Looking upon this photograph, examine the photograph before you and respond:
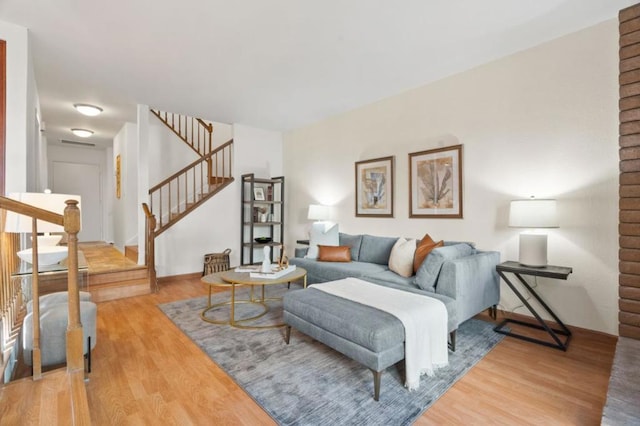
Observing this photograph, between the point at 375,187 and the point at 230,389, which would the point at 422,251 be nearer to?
the point at 375,187

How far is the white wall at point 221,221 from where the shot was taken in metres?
4.96

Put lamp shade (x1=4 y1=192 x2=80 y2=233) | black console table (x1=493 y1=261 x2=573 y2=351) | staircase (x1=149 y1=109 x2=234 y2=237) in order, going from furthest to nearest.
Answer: staircase (x1=149 y1=109 x2=234 y2=237) < black console table (x1=493 y1=261 x2=573 y2=351) < lamp shade (x1=4 y1=192 x2=80 y2=233)

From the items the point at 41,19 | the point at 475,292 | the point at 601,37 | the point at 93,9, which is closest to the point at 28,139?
the point at 41,19

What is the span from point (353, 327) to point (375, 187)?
2.77 metres

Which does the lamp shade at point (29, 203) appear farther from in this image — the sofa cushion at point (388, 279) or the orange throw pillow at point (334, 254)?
the orange throw pillow at point (334, 254)

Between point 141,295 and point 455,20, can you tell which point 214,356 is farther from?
point 455,20

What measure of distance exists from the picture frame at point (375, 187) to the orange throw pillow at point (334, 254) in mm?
746

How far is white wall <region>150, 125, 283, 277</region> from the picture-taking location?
496 cm

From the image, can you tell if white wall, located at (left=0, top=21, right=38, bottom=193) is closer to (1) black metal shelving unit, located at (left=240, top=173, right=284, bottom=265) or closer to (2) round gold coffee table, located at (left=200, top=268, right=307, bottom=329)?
(2) round gold coffee table, located at (left=200, top=268, right=307, bottom=329)

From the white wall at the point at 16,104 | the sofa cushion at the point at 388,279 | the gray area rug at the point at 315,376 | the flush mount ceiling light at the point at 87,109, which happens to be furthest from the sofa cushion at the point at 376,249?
Result: the flush mount ceiling light at the point at 87,109

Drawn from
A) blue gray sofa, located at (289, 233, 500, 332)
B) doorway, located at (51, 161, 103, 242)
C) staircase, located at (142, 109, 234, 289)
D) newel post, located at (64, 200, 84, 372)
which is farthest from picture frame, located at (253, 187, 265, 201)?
doorway, located at (51, 161, 103, 242)

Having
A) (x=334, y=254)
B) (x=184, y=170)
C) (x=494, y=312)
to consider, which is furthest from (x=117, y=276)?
(x=494, y=312)

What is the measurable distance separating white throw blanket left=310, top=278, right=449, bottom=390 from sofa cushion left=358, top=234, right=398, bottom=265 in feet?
4.69

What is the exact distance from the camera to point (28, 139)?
9.62 feet
